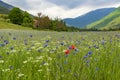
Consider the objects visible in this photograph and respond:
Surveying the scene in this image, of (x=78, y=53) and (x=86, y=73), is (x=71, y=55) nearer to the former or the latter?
(x=78, y=53)

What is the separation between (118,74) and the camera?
15.1 feet

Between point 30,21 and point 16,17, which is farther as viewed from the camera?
point 30,21

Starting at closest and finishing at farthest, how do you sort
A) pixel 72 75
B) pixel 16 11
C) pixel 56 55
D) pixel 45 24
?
pixel 72 75
pixel 56 55
pixel 16 11
pixel 45 24

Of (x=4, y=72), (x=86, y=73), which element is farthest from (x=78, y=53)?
(x=4, y=72)

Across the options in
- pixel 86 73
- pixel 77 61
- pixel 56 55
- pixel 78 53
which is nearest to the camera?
pixel 86 73

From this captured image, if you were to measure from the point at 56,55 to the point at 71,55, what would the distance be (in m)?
0.46

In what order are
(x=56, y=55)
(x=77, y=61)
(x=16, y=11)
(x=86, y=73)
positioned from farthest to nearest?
(x=16, y=11) < (x=56, y=55) < (x=77, y=61) < (x=86, y=73)

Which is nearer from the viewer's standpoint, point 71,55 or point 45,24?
point 71,55

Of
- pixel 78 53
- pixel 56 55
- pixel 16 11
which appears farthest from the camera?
pixel 16 11

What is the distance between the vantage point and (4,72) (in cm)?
484

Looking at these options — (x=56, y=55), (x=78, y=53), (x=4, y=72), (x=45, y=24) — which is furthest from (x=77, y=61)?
(x=45, y=24)

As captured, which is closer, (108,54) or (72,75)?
(72,75)

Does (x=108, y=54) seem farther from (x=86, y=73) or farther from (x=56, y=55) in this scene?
(x=86, y=73)

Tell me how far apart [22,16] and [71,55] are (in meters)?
111
